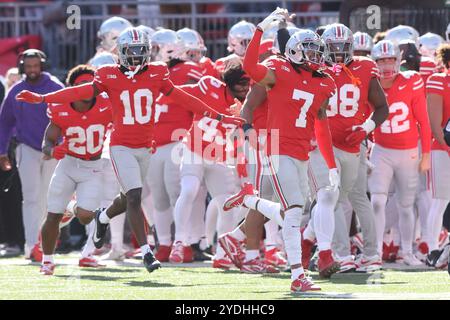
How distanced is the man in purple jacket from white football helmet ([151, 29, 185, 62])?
A: 104cm

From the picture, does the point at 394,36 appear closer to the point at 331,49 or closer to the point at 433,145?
the point at 433,145

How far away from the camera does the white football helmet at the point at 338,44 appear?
35.3 feet

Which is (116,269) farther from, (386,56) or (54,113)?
(386,56)

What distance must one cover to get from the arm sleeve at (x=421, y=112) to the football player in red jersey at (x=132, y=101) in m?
2.22

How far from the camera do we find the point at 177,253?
1234cm

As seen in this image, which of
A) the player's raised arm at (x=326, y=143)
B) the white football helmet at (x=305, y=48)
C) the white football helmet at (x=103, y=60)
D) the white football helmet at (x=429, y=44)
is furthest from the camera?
the white football helmet at (x=429, y=44)

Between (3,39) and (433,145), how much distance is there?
243 inches

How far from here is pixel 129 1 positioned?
16125 millimetres

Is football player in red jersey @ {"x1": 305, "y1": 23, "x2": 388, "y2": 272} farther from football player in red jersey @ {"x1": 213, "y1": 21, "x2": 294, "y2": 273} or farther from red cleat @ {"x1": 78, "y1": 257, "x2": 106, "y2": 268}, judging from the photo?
red cleat @ {"x1": 78, "y1": 257, "x2": 106, "y2": 268}

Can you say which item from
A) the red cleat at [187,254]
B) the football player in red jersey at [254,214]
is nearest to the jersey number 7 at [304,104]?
the football player in red jersey at [254,214]

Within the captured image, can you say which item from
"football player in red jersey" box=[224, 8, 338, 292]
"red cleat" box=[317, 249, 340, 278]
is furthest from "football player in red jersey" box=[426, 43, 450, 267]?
"football player in red jersey" box=[224, 8, 338, 292]

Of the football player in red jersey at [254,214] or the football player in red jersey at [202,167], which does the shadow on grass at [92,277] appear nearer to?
the football player in red jersey at [254,214]

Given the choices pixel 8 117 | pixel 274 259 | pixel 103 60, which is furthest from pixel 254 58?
pixel 8 117
